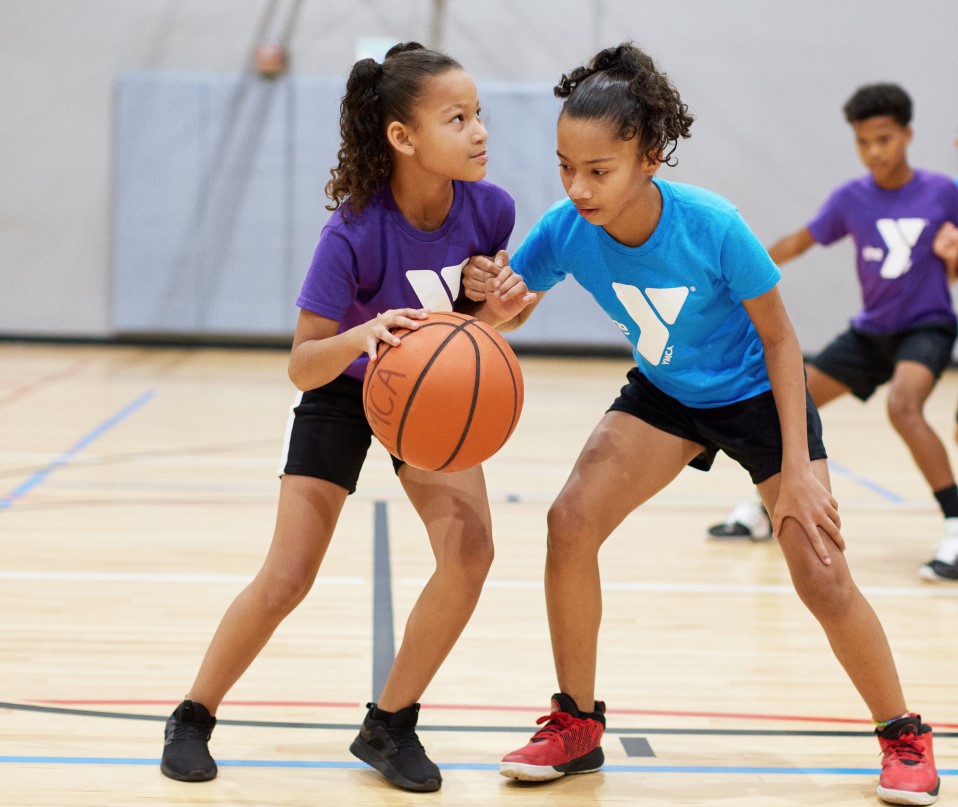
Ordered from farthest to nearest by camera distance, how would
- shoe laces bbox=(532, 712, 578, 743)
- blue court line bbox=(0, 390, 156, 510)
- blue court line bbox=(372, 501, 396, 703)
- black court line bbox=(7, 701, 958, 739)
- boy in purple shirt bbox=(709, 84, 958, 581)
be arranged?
blue court line bbox=(0, 390, 156, 510) < boy in purple shirt bbox=(709, 84, 958, 581) < blue court line bbox=(372, 501, 396, 703) < black court line bbox=(7, 701, 958, 739) < shoe laces bbox=(532, 712, 578, 743)

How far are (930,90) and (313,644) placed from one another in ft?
33.7

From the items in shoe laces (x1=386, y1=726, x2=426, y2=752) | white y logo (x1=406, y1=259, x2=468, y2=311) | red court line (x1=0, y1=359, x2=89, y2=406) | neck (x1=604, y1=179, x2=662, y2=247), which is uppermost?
neck (x1=604, y1=179, x2=662, y2=247)

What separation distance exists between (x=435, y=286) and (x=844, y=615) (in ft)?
3.67

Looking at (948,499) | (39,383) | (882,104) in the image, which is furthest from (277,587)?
(39,383)

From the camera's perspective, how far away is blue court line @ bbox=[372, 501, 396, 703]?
11.0 ft

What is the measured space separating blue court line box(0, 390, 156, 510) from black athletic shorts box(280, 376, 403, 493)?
9.79ft

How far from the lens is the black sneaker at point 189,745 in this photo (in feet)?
8.41

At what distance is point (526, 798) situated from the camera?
2.58 meters

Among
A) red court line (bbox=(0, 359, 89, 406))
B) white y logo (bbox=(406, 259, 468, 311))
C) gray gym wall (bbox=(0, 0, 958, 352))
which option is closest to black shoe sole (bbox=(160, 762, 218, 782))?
white y logo (bbox=(406, 259, 468, 311))

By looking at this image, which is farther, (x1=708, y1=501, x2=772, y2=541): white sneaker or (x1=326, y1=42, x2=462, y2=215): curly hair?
(x1=708, y1=501, x2=772, y2=541): white sneaker

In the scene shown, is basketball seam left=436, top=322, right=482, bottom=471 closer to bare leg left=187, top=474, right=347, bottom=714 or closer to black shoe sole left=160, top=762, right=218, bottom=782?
bare leg left=187, top=474, right=347, bottom=714

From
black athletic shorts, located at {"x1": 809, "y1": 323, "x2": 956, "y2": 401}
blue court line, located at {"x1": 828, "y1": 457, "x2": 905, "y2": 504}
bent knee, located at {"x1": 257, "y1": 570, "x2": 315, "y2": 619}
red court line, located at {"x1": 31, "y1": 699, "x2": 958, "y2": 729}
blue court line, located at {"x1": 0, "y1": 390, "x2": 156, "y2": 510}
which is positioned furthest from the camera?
blue court line, located at {"x1": 828, "y1": 457, "x2": 905, "y2": 504}

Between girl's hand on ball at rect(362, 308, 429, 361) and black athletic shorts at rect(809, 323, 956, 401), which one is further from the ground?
girl's hand on ball at rect(362, 308, 429, 361)

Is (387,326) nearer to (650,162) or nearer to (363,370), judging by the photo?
(363,370)
